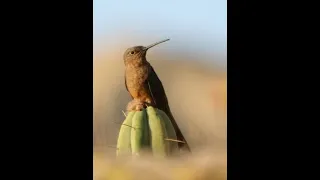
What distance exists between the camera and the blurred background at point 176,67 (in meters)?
1.65

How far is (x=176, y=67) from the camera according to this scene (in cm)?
167

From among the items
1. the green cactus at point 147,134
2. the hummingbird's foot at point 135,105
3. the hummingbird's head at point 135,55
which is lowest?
the green cactus at point 147,134

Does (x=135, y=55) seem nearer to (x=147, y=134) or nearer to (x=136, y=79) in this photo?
(x=136, y=79)

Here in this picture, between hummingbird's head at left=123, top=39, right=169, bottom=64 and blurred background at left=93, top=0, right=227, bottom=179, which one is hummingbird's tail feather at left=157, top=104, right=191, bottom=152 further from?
hummingbird's head at left=123, top=39, right=169, bottom=64

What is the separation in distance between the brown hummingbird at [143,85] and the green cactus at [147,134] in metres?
0.02

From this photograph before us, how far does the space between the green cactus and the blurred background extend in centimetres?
4

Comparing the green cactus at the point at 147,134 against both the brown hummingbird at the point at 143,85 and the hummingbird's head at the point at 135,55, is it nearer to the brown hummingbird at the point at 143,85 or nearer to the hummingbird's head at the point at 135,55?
the brown hummingbird at the point at 143,85

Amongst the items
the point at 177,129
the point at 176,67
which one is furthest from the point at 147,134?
the point at 176,67

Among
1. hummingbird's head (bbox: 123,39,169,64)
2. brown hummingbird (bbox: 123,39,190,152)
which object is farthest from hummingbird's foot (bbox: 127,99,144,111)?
hummingbird's head (bbox: 123,39,169,64)

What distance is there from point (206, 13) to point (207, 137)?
0.51 metres

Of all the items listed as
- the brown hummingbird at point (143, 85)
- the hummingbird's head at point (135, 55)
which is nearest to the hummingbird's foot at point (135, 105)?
the brown hummingbird at point (143, 85)

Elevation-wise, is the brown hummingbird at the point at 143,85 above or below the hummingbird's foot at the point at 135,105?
above

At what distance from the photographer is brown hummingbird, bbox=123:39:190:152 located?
164cm

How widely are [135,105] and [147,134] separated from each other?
13cm
